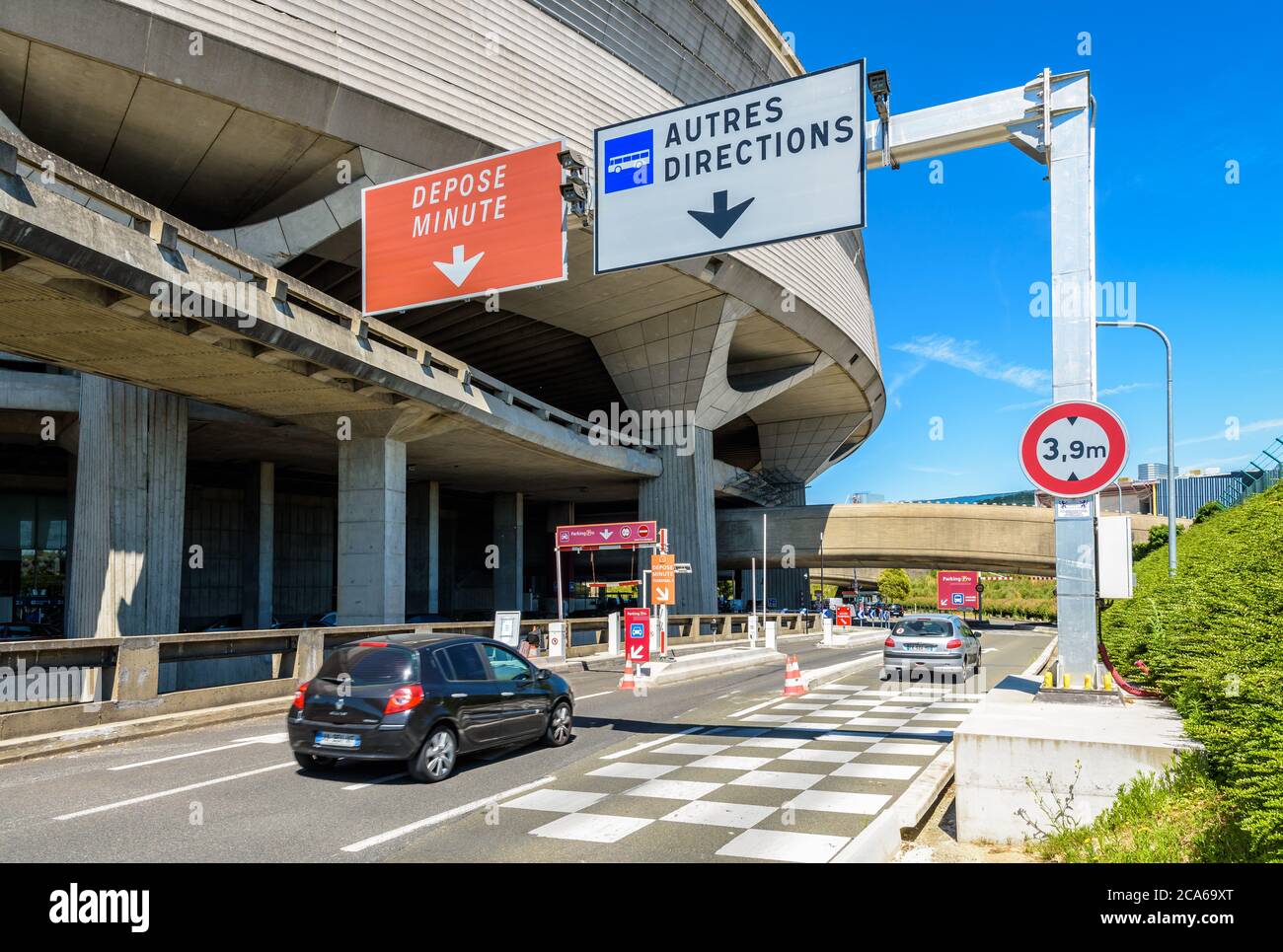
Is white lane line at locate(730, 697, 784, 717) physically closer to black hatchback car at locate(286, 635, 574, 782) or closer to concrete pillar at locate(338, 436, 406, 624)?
black hatchback car at locate(286, 635, 574, 782)

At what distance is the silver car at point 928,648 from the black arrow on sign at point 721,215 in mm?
12952

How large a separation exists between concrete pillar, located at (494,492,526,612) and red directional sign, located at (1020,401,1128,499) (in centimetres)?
4306

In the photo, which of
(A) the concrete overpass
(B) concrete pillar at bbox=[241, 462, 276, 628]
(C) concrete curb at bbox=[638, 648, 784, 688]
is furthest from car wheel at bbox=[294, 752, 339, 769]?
(A) the concrete overpass

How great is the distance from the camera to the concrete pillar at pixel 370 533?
81.7 ft

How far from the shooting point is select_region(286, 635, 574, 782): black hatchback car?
9.30 meters

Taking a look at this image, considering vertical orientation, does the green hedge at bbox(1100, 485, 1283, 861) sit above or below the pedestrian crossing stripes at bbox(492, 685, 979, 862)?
above

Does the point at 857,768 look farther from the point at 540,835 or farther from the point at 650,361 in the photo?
the point at 650,361

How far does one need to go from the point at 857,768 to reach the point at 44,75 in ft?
79.7

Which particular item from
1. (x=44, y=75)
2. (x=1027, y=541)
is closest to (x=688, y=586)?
(x=1027, y=541)

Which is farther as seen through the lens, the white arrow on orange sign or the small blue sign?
the white arrow on orange sign

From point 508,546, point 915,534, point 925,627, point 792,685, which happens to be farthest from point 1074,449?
point 915,534

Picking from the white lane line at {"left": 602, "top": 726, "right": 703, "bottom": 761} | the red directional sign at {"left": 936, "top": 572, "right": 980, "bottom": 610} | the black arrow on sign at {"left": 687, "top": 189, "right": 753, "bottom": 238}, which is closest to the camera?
the black arrow on sign at {"left": 687, "top": 189, "right": 753, "bottom": 238}

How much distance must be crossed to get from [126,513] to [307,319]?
7640 millimetres

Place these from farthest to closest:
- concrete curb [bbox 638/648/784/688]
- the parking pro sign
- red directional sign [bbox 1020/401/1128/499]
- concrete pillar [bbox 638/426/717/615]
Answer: concrete pillar [bbox 638/426/717/615] → concrete curb [bbox 638/648/784/688] → the parking pro sign → red directional sign [bbox 1020/401/1128/499]
